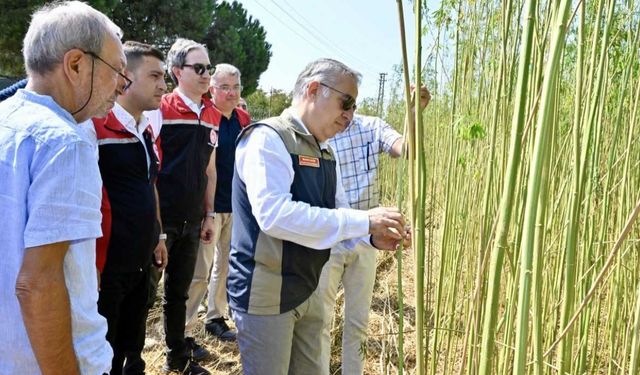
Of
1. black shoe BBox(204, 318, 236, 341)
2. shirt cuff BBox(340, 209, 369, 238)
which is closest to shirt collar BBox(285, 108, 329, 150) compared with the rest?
shirt cuff BBox(340, 209, 369, 238)

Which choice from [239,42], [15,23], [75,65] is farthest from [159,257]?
[239,42]

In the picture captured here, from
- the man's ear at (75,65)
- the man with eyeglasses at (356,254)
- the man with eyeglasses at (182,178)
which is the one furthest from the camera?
the man with eyeglasses at (182,178)

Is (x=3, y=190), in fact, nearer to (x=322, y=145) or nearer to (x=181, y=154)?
(x=322, y=145)

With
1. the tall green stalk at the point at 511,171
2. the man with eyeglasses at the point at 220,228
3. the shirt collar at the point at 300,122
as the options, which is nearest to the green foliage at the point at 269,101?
the man with eyeglasses at the point at 220,228

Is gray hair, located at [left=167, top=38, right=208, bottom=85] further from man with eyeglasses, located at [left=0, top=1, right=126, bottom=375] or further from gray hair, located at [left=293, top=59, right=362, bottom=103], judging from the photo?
man with eyeglasses, located at [left=0, top=1, right=126, bottom=375]

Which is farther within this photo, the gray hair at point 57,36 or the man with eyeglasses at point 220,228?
the man with eyeglasses at point 220,228

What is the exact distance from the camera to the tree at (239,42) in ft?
44.7

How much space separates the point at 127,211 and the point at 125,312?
1.23 ft

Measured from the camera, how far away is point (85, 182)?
0.79 metres

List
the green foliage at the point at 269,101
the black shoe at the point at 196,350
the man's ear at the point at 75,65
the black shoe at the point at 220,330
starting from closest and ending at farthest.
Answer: the man's ear at the point at 75,65
the black shoe at the point at 196,350
the black shoe at the point at 220,330
the green foliage at the point at 269,101

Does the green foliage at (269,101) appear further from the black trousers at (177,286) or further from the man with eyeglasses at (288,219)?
the man with eyeglasses at (288,219)

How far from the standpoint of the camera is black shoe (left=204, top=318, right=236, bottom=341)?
257 centimetres

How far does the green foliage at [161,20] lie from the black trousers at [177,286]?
31.2 feet

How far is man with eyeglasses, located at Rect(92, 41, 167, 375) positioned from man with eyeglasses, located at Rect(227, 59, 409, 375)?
39 cm
